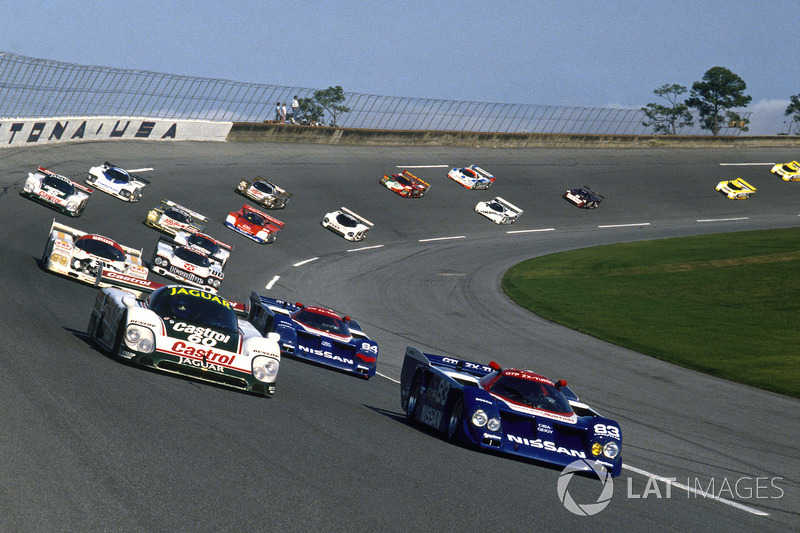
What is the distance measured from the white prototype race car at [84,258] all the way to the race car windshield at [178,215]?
472 inches

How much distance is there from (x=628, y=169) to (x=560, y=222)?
16666 millimetres

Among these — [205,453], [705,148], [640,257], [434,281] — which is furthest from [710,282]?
Result: [705,148]

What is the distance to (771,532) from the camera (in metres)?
9.05

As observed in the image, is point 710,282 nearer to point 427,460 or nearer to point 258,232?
point 258,232

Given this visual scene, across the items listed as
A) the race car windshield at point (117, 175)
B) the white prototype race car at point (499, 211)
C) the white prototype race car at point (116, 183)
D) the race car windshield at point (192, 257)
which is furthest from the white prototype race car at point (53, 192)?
the white prototype race car at point (499, 211)

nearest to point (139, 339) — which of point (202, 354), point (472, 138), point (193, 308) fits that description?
point (202, 354)

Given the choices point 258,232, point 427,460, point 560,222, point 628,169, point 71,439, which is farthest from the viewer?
point 628,169

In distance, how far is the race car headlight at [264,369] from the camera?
42.1ft

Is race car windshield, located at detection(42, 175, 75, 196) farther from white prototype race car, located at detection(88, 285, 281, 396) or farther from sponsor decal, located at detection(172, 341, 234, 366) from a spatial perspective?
sponsor decal, located at detection(172, 341, 234, 366)

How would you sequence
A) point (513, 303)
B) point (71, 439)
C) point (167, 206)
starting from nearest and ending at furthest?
point (71, 439) → point (513, 303) → point (167, 206)

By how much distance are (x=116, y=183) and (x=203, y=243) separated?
11.2 metres

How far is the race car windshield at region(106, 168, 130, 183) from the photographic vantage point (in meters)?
41.7

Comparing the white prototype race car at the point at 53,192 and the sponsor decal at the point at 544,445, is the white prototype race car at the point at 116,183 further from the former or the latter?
the sponsor decal at the point at 544,445

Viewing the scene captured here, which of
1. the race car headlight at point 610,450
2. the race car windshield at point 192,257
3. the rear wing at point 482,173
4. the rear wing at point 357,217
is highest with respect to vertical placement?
the rear wing at point 482,173
